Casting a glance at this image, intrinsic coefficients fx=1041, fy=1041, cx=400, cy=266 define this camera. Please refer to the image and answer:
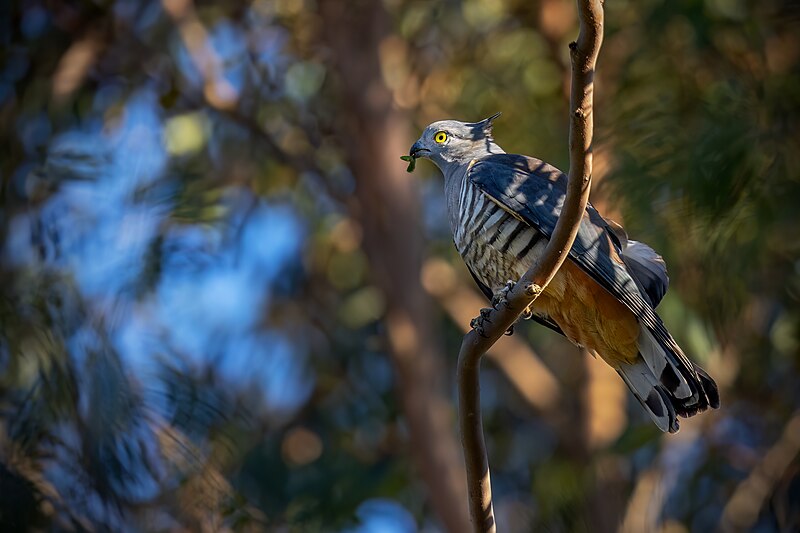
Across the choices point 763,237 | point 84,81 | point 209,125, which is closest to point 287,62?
point 209,125

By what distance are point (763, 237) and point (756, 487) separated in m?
1.97

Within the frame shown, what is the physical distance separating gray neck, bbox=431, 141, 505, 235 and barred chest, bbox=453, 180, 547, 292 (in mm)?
121

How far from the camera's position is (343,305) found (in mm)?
9359

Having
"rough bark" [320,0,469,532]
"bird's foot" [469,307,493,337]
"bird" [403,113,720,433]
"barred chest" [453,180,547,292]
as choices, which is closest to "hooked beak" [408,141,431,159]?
"bird" [403,113,720,433]

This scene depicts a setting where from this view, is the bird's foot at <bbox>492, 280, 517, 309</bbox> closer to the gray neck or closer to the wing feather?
the wing feather

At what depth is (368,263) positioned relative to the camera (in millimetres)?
Answer: 8195

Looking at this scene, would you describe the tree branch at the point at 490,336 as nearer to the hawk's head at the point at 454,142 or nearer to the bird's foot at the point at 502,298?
the bird's foot at the point at 502,298

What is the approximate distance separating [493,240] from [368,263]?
406 cm

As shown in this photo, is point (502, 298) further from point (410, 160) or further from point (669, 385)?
point (410, 160)

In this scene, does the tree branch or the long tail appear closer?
the tree branch

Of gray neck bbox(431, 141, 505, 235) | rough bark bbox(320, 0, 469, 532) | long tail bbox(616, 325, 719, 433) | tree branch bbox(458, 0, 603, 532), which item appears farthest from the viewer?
rough bark bbox(320, 0, 469, 532)

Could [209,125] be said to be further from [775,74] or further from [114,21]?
[775,74]

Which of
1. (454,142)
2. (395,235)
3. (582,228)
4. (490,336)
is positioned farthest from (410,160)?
(395,235)

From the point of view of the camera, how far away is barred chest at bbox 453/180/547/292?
4160 mm
